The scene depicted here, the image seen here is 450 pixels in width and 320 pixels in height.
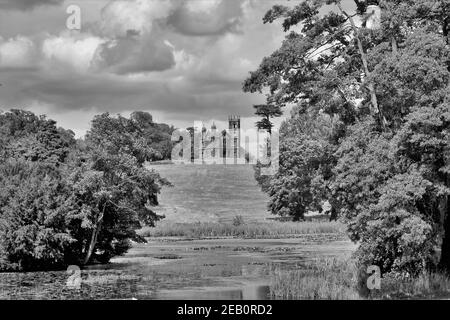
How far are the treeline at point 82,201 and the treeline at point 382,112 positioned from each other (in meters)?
10.5

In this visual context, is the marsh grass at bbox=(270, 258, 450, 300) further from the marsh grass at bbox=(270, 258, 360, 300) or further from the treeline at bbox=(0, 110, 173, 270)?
the treeline at bbox=(0, 110, 173, 270)

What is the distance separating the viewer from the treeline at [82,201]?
3562 cm

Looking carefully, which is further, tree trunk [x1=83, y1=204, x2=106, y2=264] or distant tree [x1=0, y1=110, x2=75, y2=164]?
distant tree [x1=0, y1=110, x2=75, y2=164]

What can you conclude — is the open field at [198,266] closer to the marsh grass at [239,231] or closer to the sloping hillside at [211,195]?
the marsh grass at [239,231]

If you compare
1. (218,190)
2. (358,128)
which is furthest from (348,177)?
(218,190)

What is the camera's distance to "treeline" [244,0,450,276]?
24.4 m

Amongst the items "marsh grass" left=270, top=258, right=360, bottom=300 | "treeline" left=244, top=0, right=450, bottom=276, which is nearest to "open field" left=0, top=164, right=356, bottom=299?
"marsh grass" left=270, top=258, right=360, bottom=300

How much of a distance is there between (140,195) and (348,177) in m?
17.0

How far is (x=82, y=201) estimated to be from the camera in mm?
38969

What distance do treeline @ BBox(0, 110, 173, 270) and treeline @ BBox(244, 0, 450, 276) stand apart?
413 inches

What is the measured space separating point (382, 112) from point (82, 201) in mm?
18035

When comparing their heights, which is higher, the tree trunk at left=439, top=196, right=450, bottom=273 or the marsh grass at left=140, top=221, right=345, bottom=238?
the tree trunk at left=439, top=196, right=450, bottom=273
